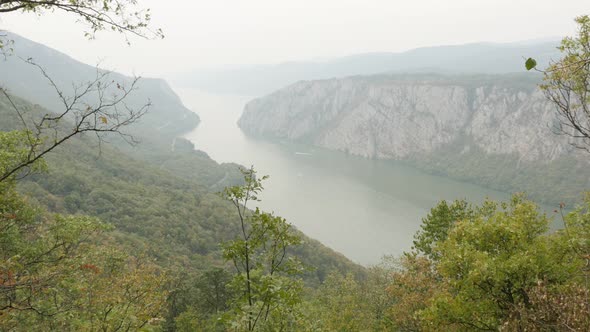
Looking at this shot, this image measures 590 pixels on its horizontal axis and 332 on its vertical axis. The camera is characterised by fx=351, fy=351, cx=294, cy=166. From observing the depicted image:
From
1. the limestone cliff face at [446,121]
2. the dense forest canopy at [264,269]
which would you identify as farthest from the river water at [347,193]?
the dense forest canopy at [264,269]

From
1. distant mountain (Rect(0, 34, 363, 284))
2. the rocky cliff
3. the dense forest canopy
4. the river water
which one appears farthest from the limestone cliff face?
the dense forest canopy

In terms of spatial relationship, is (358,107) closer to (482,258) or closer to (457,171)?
(457,171)

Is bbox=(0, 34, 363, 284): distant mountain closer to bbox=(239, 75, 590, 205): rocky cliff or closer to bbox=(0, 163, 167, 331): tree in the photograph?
bbox=(0, 163, 167, 331): tree

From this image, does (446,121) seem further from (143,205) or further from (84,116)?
(84,116)

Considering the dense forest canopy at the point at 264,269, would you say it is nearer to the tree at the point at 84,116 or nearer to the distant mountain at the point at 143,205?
the tree at the point at 84,116

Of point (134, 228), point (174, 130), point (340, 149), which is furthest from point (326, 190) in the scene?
point (174, 130)
